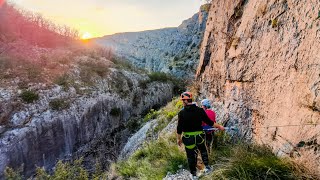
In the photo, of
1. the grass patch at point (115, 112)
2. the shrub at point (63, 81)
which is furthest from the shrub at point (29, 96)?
the grass patch at point (115, 112)

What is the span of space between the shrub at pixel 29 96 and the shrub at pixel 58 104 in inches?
31.6

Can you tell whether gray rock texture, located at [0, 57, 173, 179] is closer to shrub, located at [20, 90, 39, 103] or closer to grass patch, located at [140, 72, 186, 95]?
shrub, located at [20, 90, 39, 103]

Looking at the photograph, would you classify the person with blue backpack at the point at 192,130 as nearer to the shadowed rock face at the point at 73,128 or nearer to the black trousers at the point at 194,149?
the black trousers at the point at 194,149

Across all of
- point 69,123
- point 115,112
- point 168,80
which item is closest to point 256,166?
point 69,123

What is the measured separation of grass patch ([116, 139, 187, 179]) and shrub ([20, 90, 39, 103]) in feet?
28.6

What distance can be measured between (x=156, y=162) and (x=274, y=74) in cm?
322

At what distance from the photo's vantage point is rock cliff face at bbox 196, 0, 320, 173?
3.91 metres

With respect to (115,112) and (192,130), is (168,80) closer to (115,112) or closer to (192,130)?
(115,112)

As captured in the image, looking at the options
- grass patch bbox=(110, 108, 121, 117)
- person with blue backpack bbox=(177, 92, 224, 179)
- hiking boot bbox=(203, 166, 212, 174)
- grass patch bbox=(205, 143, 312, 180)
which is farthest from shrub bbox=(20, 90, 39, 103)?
grass patch bbox=(205, 143, 312, 180)

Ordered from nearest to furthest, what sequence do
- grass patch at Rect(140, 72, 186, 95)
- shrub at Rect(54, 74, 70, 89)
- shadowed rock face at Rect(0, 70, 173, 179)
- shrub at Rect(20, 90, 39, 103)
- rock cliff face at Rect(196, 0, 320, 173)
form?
1. rock cliff face at Rect(196, 0, 320, 173)
2. shadowed rock face at Rect(0, 70, 173, 179)
3. shrub at Rect(20, 90, 39, 103)
4. shrub at Rect(54, 74, 70, 89)
5. grass patch at Rect(140, 72, 186, 95)

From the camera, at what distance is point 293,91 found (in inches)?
169

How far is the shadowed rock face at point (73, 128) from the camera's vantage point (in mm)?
12930

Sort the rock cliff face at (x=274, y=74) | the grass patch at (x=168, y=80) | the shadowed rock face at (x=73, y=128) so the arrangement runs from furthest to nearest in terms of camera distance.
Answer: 1. the grass patch at (x=168, y=80)
2. the shadowed rock face at (x=73, y=128)
3. the rock cliff face at (x=274, y=74)

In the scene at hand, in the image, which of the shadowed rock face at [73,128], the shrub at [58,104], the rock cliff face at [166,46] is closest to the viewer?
the shadowed rock face at [73,128]
